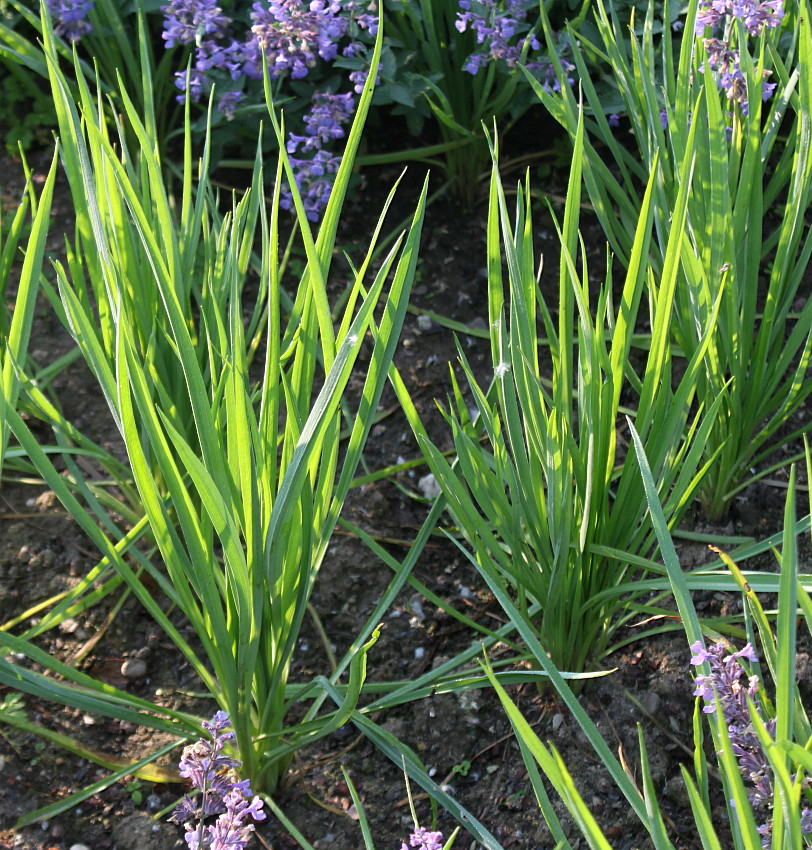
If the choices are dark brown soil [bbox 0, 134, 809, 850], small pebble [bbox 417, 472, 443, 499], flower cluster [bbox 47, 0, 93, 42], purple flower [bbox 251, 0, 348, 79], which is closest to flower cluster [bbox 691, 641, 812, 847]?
dark brown soil [bbox 0, 134, 809, 850]

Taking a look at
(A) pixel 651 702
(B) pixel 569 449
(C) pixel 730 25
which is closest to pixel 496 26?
(C) pixel 730 25

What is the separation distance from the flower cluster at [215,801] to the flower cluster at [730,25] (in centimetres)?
116

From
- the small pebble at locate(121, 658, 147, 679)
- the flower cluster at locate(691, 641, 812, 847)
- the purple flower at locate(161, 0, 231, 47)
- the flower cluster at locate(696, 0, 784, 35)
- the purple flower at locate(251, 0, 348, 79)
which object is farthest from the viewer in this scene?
the purple flower at locate(161, 0, 231, 47)

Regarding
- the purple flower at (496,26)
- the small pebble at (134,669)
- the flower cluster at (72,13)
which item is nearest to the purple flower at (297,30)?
the purple flower at (496,26)

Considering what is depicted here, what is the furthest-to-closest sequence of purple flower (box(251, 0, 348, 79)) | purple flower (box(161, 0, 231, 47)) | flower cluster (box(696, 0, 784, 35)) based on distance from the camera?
purple flower (box(161, 0, 231, 47))
purple flower (box(251, 0, 348, 79))
flower cluster (box(696, 0, 784, 35))

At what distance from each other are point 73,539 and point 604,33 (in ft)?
4.07

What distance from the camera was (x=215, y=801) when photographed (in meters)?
1.04

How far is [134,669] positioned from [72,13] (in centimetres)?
138

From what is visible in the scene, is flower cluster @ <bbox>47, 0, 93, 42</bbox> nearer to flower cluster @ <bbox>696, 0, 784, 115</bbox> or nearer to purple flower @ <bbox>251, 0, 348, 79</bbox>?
purple flower @ <bbox>251, 0, 348, 79</bbox>

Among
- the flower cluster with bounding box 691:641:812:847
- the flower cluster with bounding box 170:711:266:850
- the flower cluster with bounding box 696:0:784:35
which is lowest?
the flower cluster with bounding box 170:711:266:850

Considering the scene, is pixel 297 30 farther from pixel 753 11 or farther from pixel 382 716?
pixel 382 716

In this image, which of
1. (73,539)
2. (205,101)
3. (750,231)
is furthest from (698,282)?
(205,101)

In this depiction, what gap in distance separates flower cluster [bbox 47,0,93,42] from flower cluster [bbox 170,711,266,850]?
159 cm

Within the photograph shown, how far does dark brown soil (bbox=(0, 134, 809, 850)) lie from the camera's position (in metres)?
1.30
